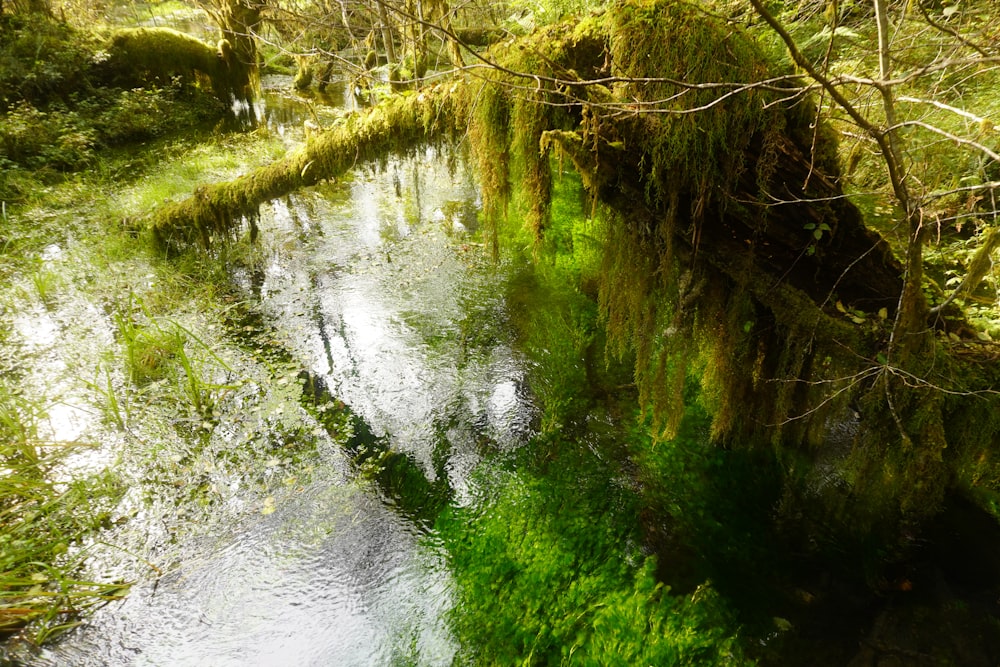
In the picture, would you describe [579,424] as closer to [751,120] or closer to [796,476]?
[796,476]

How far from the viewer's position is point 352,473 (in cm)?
381

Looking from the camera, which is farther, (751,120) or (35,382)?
(35,382)

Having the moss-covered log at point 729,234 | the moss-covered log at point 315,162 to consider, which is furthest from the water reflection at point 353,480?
the moss-covered log at point 729,234

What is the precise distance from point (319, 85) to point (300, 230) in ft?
26.4

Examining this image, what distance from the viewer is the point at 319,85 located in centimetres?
1283

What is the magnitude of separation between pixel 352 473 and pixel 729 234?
10.2 feet

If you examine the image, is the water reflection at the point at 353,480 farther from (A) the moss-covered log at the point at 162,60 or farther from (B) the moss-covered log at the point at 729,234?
(A) the moss-covered log at the point at 162,60

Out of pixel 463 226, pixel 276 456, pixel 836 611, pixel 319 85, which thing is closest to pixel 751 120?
pixel 836 611

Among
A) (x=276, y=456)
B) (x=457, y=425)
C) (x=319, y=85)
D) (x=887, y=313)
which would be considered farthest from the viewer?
(x=319, y=85)

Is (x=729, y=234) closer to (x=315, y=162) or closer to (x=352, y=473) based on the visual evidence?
(x=352, y=473)

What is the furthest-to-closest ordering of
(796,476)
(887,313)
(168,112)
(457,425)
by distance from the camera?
(168,112)
(457,425)
(796,476)
(887,313)

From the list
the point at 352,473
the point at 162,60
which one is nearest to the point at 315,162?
the point at 352,473

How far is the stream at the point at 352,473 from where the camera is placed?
2.89 metres

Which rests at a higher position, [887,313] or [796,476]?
[887,313]
